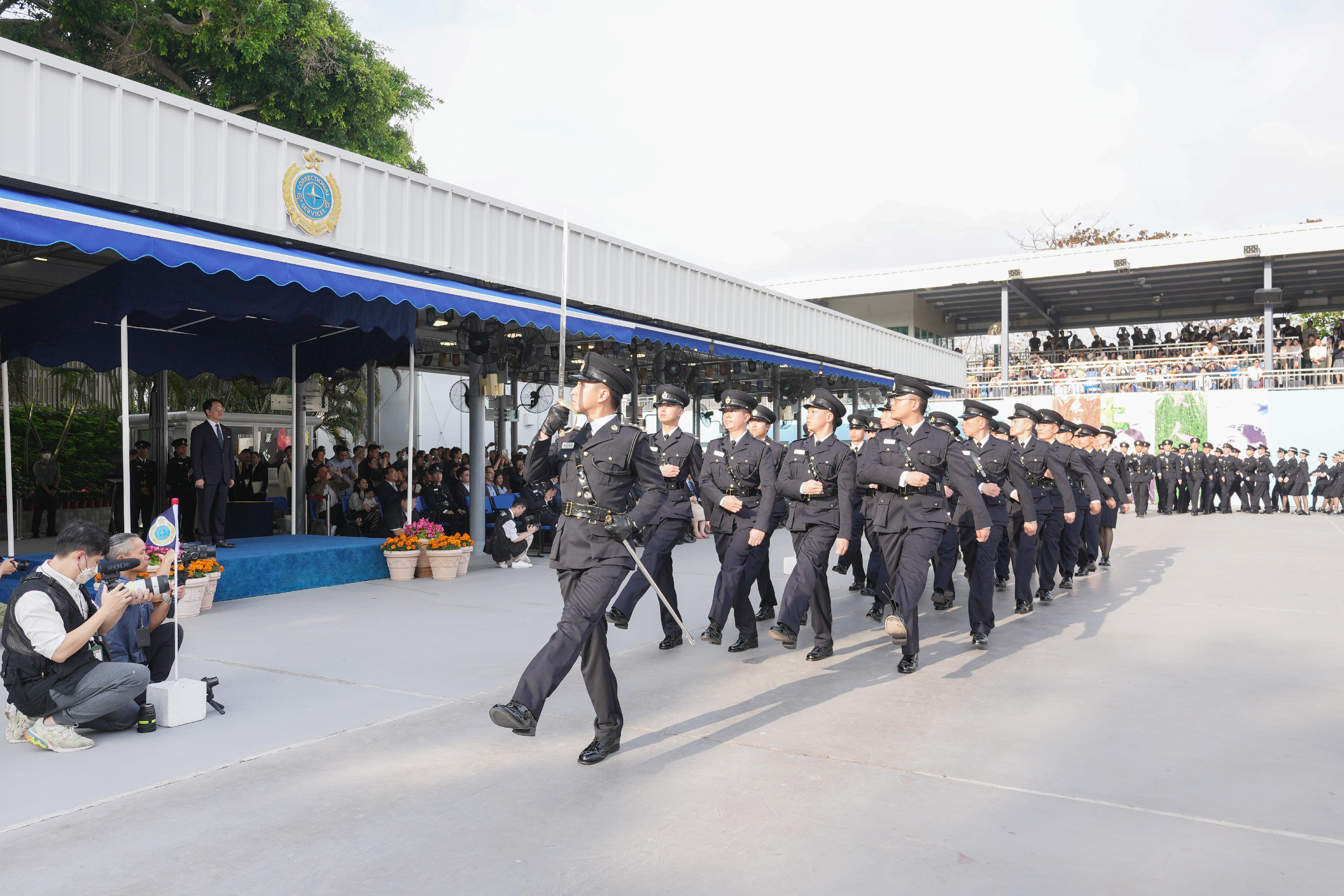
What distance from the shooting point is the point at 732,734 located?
15.7ft

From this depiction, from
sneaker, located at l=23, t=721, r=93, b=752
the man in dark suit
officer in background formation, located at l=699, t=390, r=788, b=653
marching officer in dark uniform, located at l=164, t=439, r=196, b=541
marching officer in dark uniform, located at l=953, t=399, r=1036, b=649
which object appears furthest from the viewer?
marching officer in dark uniform, located at l=164, t=439, r=196, b=541

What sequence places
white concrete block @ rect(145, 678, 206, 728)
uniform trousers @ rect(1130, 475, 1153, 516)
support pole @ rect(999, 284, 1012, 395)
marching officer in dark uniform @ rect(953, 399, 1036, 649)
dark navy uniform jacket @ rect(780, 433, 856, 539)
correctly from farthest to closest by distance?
support pole @ rect(999, 284, 1012, 395) → uniform trousers @ rect(1130, 475, 1153, 516) → marching officer in dark uniform @ rect(953, 399, 1036, 649) → dark navy uniform jacket @ rect(780, 433, 856, 539) → white concrete block @ rect(145, 678, 206, 728)

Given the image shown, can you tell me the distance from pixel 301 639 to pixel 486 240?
5.42 metres

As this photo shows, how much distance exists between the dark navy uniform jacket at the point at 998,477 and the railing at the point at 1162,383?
22.0 meters

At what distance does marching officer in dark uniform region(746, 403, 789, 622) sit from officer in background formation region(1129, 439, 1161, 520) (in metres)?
20.0

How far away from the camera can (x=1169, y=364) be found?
32.0m

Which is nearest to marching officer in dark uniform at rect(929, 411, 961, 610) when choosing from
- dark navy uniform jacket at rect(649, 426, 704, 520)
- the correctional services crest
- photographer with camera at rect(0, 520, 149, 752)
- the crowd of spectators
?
dark navy uniform jacket at rect(649, 426, 704, 520)

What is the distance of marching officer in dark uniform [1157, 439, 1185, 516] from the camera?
2497cm

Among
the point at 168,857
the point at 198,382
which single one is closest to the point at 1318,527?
the point at 168,857

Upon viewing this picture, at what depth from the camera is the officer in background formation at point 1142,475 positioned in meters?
25.0

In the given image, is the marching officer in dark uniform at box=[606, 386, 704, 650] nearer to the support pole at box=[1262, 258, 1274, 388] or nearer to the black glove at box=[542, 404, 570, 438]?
the black glove at box=[542, 404, 570, 438]

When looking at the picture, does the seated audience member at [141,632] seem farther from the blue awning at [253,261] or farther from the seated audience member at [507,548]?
the seated audience member at [507,548]

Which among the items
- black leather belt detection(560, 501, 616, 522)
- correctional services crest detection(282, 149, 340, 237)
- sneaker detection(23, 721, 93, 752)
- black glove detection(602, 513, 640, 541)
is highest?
correctional services crest detection(282, 149, 340, 237)

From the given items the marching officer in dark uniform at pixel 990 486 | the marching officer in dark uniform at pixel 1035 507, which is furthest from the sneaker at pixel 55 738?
the marching officer in dark uniform at pixel 1035 507
